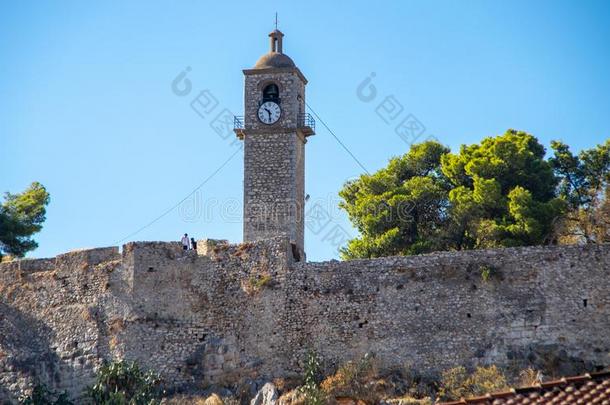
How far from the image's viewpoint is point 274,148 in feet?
153

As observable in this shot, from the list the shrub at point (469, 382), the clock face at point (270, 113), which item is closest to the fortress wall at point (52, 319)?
the clock face at point (270, 113)

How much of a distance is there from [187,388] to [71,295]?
5089 mm

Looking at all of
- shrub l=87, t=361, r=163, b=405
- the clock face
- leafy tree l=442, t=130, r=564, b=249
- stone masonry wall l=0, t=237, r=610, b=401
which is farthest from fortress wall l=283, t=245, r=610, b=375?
the clock face

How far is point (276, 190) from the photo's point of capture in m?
46.2

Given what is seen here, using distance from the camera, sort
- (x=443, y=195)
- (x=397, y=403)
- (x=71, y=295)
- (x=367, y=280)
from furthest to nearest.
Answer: (x=443, y=195) < (x=71, y=295) < (x=367, y=280) < (x=397, y=403)

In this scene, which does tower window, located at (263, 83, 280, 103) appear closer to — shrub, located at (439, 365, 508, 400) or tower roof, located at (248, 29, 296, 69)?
tower roof, located at (248, 29, 296, 69)

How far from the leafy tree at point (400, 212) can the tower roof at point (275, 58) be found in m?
4.63

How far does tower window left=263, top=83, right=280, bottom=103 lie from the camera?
47312mm

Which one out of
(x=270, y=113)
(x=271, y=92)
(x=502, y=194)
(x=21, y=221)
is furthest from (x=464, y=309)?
(x=21, y=221)

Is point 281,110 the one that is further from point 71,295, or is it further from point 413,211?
point 71,295

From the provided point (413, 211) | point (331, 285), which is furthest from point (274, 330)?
point (413, 211)

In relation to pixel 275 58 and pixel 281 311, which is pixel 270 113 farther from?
pixel 281 311

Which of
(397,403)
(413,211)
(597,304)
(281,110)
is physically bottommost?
(397,403)

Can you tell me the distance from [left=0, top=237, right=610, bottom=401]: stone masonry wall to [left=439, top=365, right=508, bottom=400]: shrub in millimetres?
597
